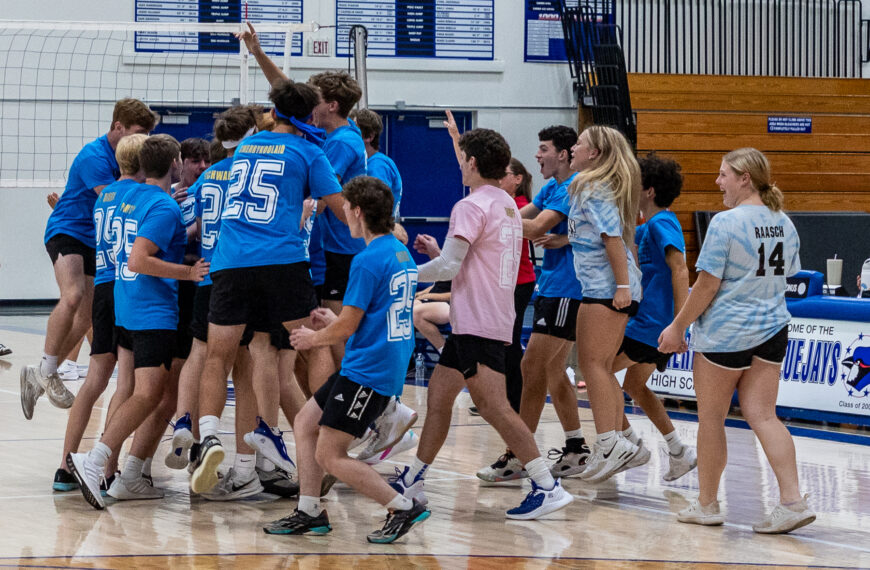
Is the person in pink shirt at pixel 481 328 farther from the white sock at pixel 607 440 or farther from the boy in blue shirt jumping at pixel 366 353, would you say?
the white sock at pixel 607 440

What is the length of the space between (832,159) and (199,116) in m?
8.19

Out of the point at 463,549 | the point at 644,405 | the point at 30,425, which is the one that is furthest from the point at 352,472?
the point at 30,425

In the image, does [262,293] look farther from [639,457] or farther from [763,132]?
[763,132]

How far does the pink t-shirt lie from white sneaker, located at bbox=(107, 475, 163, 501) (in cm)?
157

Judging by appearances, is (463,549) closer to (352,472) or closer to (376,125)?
(352,472)

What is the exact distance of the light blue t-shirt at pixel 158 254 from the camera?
4.88m

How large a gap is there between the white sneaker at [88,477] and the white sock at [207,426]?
0.50 m

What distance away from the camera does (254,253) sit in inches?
183

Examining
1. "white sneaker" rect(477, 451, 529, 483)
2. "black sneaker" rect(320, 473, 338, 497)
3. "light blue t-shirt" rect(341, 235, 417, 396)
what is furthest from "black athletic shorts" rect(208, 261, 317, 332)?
"white sneaker" rect(477, 451, 529, 483)

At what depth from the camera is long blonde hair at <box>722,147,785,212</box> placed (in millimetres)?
4645

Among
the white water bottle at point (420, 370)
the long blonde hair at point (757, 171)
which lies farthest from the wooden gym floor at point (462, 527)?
the white water bottle at point (420, 370)

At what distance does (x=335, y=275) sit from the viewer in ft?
18.8

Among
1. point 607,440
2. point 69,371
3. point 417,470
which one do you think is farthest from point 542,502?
point 69,371

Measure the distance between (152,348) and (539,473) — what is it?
5.69 feet
